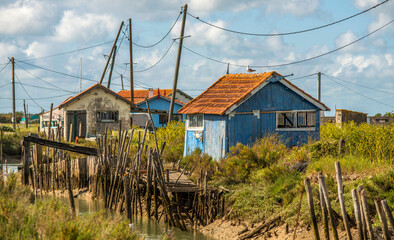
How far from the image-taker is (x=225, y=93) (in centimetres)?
2345

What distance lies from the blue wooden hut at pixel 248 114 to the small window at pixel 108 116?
16874 mm

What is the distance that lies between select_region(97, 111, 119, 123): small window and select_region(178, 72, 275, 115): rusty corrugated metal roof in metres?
16.6

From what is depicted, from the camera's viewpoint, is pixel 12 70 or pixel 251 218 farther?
pixel 12 70

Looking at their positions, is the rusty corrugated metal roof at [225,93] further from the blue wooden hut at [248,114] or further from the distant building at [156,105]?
the distant building at [156,105]

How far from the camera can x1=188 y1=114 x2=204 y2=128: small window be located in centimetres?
2303

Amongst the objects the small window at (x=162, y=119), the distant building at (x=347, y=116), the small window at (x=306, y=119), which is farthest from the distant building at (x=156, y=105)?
the small window at (x=306, y=119)

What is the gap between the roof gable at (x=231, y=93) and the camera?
2179 centimetres

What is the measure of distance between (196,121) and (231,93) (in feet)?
6.65

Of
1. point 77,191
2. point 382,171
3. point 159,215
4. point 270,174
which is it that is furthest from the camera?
point 77,191

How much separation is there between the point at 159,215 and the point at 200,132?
6006 mm

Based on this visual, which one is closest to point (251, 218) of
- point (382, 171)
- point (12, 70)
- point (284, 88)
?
point (382, 171)

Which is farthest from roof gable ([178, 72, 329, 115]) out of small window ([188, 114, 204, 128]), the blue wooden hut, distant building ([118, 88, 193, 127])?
distant building ([118, 88, 193, 127])

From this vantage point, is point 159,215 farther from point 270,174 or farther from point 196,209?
point 270,174

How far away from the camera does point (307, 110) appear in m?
24.1
